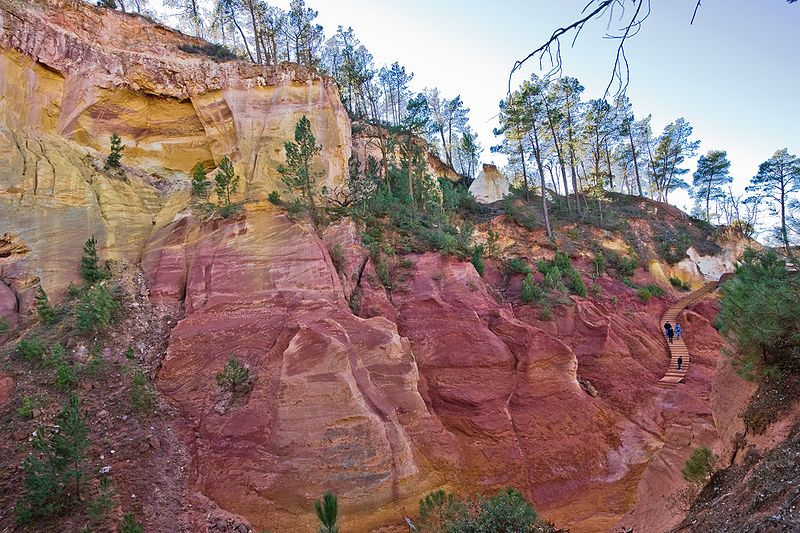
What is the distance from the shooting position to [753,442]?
6574 mm

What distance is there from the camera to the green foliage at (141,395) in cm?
1111

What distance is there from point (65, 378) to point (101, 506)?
14.6 feet

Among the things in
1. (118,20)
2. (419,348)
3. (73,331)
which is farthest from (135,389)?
(118,20)

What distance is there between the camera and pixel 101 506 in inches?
325

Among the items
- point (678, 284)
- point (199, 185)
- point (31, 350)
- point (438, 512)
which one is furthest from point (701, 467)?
point (678, 284)

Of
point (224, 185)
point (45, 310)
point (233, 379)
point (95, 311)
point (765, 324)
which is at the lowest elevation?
point (233, 379)

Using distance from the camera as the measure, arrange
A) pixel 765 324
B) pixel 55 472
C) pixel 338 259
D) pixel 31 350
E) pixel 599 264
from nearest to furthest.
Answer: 1. pixel 765 324
2. pixel 55 472
3. pixel 31 350
4. pixel 338 259
5. pixel 599 264

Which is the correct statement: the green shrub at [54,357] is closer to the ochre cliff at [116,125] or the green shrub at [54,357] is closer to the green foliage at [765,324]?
the ochre cliff at [116,125]

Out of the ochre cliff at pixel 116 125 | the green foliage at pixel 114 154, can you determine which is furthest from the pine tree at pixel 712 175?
the green foliage at pixel 114 154

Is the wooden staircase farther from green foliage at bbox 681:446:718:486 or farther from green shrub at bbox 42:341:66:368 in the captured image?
green shrub at bbox 42:341:66:368

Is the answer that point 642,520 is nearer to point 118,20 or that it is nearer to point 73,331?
point 73,331

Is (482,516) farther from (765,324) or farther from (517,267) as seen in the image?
(517,267)

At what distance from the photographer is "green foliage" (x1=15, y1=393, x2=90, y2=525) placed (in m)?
8.05

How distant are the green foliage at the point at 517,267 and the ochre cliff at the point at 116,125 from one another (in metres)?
11.0
